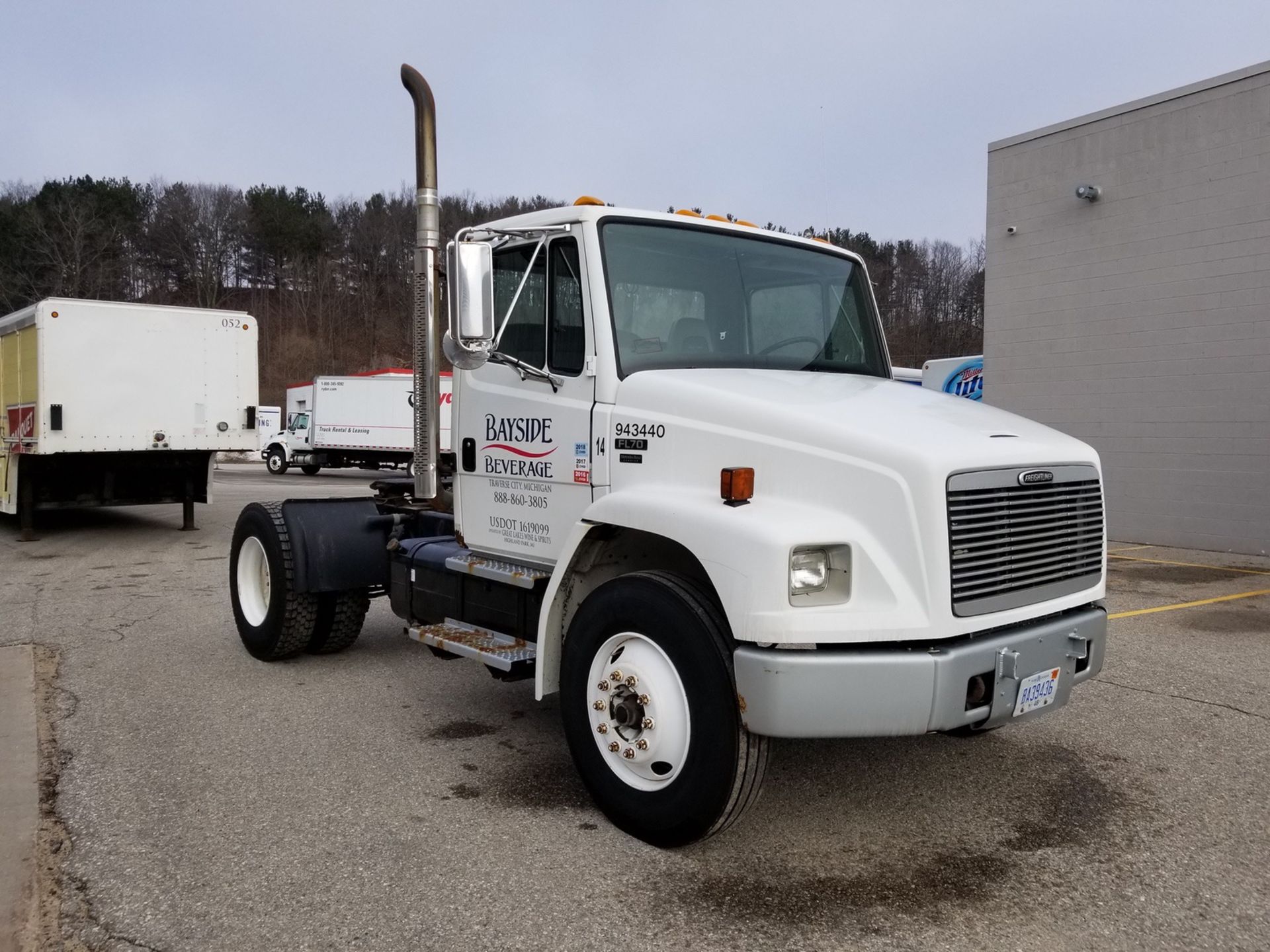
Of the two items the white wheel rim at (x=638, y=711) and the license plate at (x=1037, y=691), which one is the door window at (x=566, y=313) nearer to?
the white wheel rim at (x=638, y=711)

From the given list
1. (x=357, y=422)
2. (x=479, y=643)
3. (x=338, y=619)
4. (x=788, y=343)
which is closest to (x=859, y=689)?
(x=788, y=343)

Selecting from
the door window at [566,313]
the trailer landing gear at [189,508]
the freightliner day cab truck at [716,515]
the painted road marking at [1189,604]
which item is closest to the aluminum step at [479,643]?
the freightliner day cab truck at [716,515]

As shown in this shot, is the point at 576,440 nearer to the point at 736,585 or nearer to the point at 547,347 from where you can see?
the point at 547,347

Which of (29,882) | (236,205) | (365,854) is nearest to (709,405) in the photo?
(365,854)

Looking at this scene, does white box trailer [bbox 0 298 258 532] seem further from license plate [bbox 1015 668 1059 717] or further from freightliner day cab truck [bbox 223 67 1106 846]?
license plate [bbox 1015 668 1059 717]

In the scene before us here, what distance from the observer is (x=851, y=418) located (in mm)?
3787

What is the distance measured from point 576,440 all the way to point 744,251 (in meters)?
1.26

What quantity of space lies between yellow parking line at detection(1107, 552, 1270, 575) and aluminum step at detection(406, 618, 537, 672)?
9.40 metres

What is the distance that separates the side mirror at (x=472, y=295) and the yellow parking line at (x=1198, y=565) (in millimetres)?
10163

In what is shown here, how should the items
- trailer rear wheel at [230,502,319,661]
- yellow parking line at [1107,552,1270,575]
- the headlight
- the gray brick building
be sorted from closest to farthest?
the headlight, trailer rear wheel at [230,502,319,661], yellow parking line at [1107,552,1270,575], the gray brick building

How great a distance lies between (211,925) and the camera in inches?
130

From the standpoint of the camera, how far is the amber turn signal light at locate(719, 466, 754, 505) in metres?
3.65

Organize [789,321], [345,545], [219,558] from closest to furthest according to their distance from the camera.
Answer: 1. [789,321]
2. [345,545]
3. [219,558]

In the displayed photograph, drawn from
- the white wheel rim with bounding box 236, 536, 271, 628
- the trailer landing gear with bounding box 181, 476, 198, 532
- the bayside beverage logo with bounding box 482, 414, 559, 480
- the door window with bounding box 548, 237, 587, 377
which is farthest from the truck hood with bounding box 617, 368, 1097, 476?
the trailer landing gear with bounding box 181, 476, 198, 532
